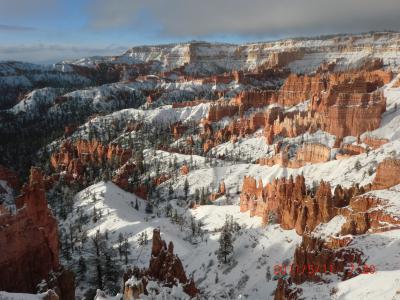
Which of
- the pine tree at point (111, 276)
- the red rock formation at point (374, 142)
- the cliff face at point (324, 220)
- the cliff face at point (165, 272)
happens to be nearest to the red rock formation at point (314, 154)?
the red rock formation at point (374, 142)

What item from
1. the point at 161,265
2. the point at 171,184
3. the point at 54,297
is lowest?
the point at 171,184

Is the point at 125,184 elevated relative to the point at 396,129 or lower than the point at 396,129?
lower

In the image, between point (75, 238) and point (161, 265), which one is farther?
point (75, 238)

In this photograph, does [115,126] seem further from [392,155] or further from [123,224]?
[392,155]

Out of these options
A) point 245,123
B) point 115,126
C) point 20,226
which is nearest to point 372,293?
point 20,226

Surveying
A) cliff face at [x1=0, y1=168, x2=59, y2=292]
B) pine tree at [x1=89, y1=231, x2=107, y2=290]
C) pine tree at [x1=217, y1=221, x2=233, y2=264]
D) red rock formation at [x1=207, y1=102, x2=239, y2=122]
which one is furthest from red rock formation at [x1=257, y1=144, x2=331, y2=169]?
cliff face at [x1=0, y1=168, x2=59, y2=292]

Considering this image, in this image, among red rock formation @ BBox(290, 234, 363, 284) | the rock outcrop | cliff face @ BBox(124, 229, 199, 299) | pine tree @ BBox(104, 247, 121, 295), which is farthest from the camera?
the rock outcrop

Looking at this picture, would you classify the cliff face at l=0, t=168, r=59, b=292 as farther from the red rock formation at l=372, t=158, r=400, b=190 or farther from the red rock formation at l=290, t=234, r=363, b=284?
the red rock formation at l=372, t=158, r=400, b=190
